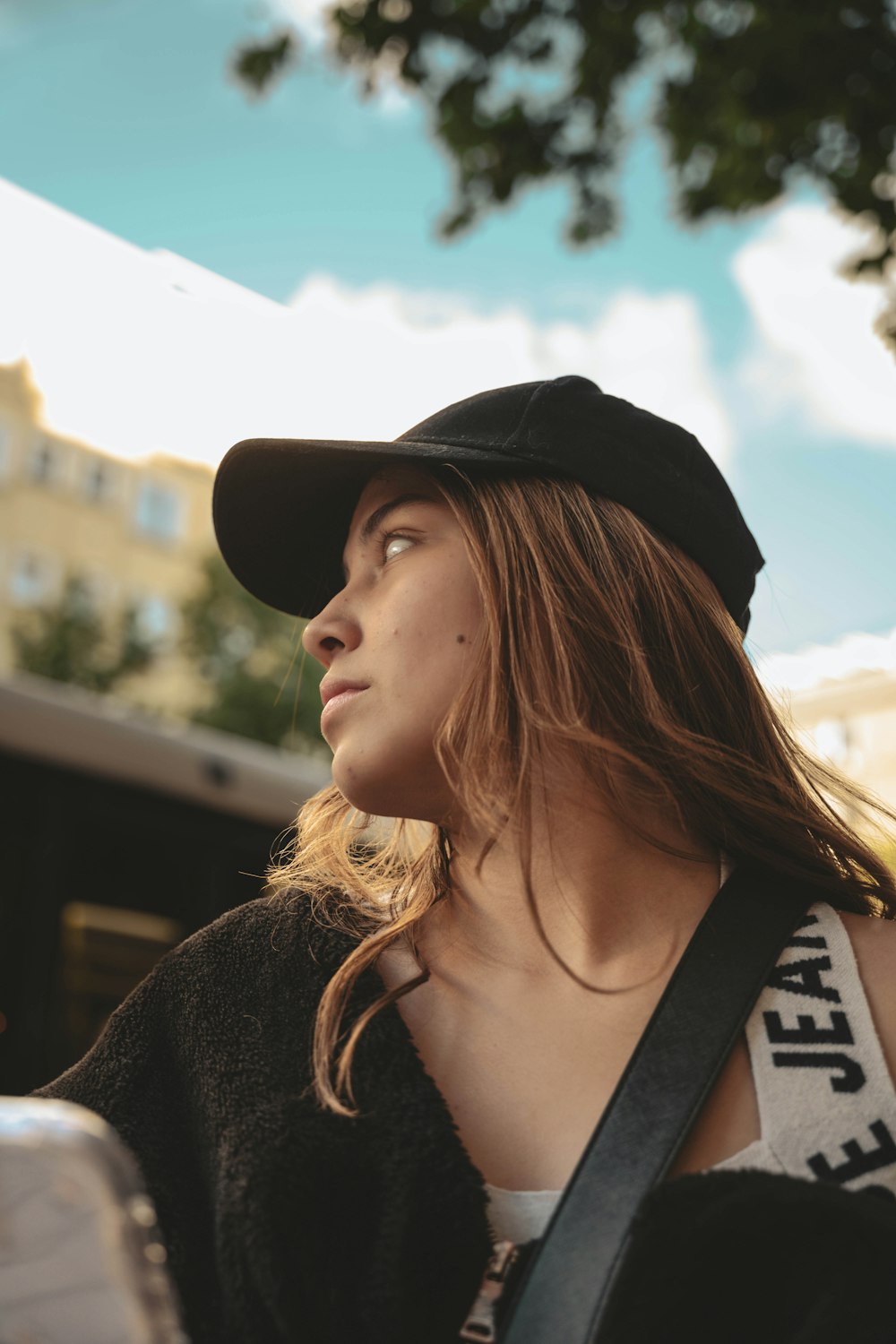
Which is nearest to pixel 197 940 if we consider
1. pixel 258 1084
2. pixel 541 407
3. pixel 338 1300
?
pixel 258 1084

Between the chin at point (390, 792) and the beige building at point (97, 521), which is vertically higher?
the beige building at point (97, 521)

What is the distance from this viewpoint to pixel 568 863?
1.89 meters

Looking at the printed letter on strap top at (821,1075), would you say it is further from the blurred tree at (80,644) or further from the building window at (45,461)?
the building window at (45,461)

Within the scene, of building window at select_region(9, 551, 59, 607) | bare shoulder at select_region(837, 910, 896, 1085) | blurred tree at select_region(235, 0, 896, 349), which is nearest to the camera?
bare shoulder at select_region(837, 910, 896, 1085)

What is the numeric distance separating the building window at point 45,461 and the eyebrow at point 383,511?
33025 mm

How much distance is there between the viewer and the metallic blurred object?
0.68 meters

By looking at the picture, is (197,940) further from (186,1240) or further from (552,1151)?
(552,1151)

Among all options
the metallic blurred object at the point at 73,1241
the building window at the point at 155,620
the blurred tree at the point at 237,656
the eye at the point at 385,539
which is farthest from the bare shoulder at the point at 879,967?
the building window at the point at 155,620

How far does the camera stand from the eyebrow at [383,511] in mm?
2029

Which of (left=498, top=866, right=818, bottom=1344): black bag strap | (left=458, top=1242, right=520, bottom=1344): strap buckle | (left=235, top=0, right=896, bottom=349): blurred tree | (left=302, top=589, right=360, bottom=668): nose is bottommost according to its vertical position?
(left=458, top=1242, right=520, bottom=1344): strap buckle

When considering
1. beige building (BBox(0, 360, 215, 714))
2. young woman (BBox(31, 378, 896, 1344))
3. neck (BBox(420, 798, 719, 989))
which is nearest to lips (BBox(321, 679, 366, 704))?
young woman (BBox(31, 378, 896, 1344))

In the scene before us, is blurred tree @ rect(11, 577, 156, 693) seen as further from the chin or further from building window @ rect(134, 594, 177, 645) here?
the chin

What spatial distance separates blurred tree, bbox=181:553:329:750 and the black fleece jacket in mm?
25404

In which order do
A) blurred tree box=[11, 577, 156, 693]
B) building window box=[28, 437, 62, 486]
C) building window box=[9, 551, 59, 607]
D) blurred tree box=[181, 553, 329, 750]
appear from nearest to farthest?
blurred tree box=[11, 577, 156, 693]
blurred tree box=[181, 553, 329, 750]
building window box=[9, 551, 59, 607]
building window box=[28, 437, 62, 486]
